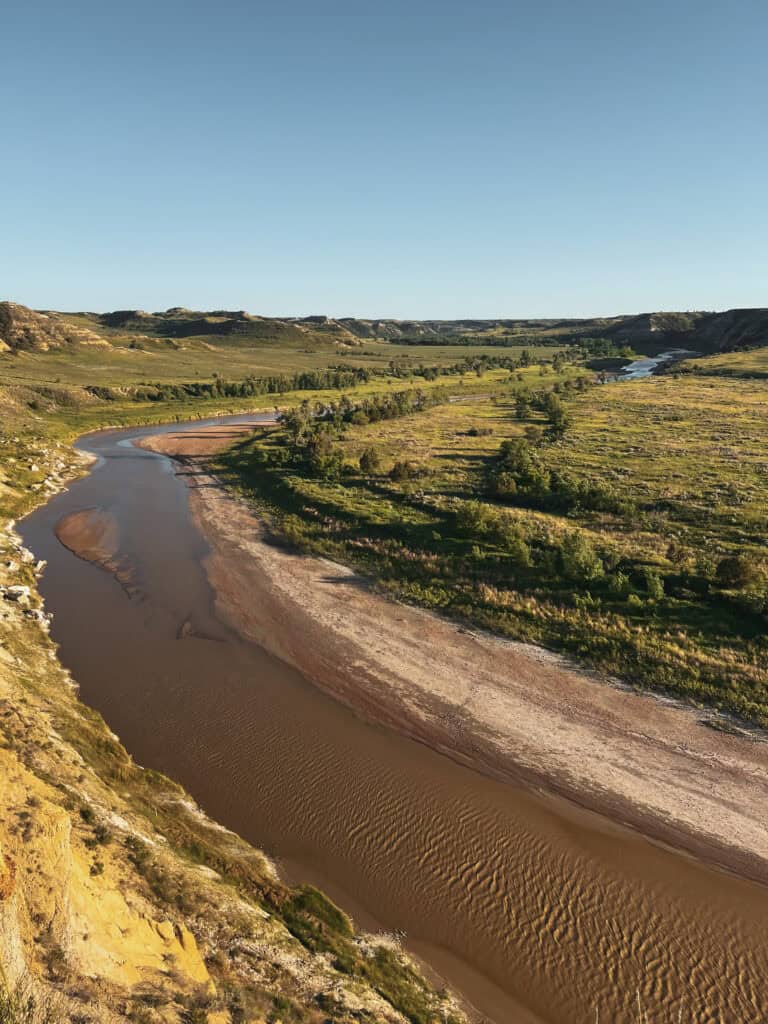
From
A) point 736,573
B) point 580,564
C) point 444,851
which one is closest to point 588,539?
point 580,564

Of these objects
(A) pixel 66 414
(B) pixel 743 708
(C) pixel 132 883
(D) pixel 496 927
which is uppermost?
(A) pixel 66 414

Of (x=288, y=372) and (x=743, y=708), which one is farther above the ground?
(x=288, y=372)

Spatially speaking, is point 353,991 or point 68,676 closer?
point 353,991

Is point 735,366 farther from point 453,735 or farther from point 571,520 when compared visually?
point 453,735

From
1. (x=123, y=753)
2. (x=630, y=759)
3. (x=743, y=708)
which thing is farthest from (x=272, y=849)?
(x=743, y=708)

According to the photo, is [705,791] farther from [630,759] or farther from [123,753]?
[123,753]

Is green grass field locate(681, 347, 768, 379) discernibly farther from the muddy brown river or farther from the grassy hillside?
the grassy hillside
